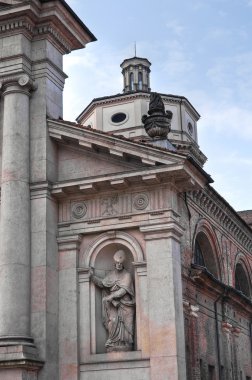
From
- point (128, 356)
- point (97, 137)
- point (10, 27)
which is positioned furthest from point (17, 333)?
point (10, 27)

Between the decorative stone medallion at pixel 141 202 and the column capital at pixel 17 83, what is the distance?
4279 mm

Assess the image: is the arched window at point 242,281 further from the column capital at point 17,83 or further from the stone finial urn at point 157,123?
the column capital at point 17,83

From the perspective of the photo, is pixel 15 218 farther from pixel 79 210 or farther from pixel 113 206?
pixel 113 206

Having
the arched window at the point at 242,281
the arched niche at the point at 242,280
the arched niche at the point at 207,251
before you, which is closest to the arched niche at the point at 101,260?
the arched niche at the point at 207,251

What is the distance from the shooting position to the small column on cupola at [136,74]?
2458 inches

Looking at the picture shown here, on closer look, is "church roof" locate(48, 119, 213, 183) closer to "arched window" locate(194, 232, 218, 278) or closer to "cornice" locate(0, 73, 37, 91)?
"cornice" locate(0, 73, 37, 91)

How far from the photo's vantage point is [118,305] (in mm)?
18125

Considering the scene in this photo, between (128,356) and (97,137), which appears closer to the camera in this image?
(128,356)

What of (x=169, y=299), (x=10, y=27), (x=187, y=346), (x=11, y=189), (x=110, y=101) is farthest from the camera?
A: (x=110, y=101)

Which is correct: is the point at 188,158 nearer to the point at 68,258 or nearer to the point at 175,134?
the point at 68,258

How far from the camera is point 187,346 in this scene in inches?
853

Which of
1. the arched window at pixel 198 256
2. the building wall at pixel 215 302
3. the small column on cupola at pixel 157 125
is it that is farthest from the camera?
the arched window at pixel 198 256

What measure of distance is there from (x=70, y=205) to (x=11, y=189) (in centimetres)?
160

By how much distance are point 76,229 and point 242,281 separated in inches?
614
